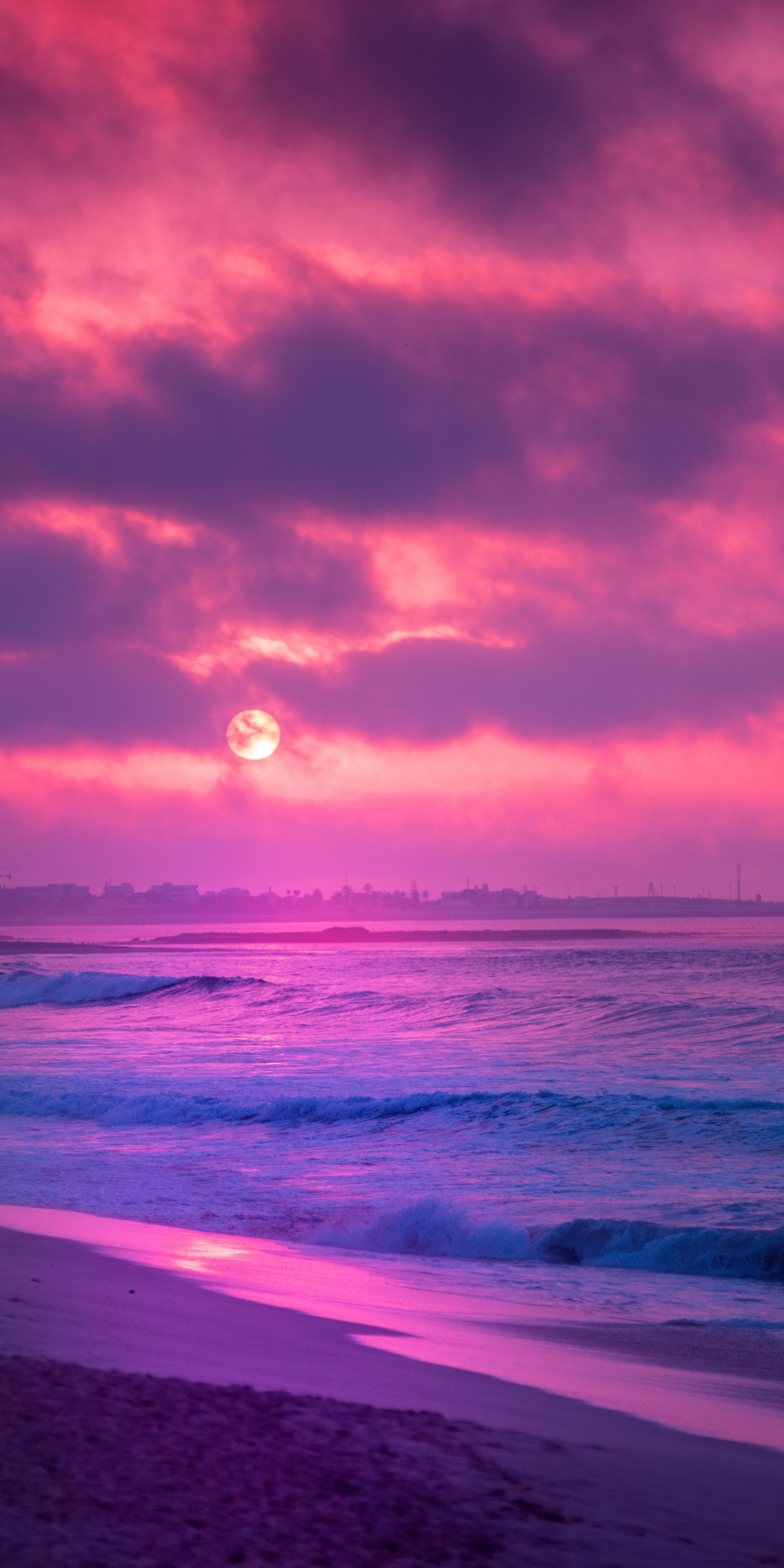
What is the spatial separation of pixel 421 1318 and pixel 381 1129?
911cm

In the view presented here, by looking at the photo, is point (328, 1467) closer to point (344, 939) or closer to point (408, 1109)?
point (408, 1109)

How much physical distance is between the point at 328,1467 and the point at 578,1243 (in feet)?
21.8

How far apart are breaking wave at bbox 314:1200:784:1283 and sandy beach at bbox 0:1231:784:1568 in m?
4.39

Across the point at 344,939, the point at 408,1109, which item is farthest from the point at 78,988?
the point at 344,939

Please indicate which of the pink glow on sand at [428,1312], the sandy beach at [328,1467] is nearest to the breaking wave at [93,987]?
the pink glow on sand at [428,1312]

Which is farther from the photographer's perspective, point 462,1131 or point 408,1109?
point 408,1109

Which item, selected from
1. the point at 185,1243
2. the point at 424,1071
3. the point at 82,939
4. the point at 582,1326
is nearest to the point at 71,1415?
the point at 582,1326

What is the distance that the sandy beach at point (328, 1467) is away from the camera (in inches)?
121

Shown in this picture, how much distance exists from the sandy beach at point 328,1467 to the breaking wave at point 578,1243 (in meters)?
4.39

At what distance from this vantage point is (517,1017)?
98.0 feet

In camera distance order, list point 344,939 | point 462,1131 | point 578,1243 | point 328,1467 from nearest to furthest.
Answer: point 328,1467 → point 578,1243 → point 462,1131 → point 344,939

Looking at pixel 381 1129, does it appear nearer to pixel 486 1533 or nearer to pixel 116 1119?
pixel 116 1119

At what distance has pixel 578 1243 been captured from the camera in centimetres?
→ 971

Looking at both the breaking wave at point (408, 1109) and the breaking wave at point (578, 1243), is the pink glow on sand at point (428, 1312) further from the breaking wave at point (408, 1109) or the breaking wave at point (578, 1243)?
the breaking wave at point (408, 1109)
